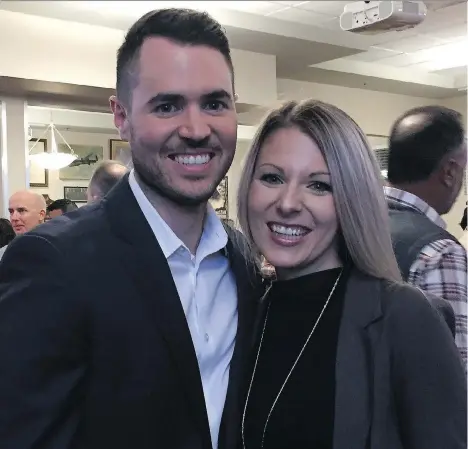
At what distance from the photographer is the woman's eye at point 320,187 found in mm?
1383

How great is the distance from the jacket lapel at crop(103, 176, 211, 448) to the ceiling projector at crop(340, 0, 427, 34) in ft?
7.78

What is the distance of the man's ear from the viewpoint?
1.34 m

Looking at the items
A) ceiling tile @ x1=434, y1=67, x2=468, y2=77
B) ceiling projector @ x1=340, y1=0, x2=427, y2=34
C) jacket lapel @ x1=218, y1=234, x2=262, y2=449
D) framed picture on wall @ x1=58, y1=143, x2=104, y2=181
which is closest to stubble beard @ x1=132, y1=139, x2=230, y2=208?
jacket lapel @ x1=218, y1=234, x2=262, y2=449

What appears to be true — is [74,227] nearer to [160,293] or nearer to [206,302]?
[160,293]

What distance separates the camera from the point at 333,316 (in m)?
1.36

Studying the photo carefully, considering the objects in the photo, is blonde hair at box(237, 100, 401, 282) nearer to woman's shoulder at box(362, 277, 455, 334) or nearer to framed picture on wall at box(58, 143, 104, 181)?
woman's shoulder at box(362, 277, 455, 334)

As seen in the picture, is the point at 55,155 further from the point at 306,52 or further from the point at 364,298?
the point at 364,298

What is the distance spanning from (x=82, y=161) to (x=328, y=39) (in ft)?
13.0

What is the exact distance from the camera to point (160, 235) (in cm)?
129

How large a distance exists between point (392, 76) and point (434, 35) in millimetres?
1229

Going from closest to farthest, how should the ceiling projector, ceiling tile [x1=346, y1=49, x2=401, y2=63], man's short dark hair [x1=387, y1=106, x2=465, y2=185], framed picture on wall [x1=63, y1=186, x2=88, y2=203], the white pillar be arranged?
man's short dark hair [x1=387, y1=106, x2=465, y2=185] → the ceiling projector → the white pillar → ceiling tile [x1=346, y1=49, x2=401, y2=63] → framed picture on wall [x1=63, y1=186, x2=88, y2=203]

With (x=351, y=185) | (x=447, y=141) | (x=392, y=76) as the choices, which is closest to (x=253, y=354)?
(x=351, y=185)

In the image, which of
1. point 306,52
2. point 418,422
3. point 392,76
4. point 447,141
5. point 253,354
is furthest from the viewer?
point 392,76

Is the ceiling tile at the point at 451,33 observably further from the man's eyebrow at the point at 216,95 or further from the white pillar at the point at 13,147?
the man's eyebrow at the point at 216,95
